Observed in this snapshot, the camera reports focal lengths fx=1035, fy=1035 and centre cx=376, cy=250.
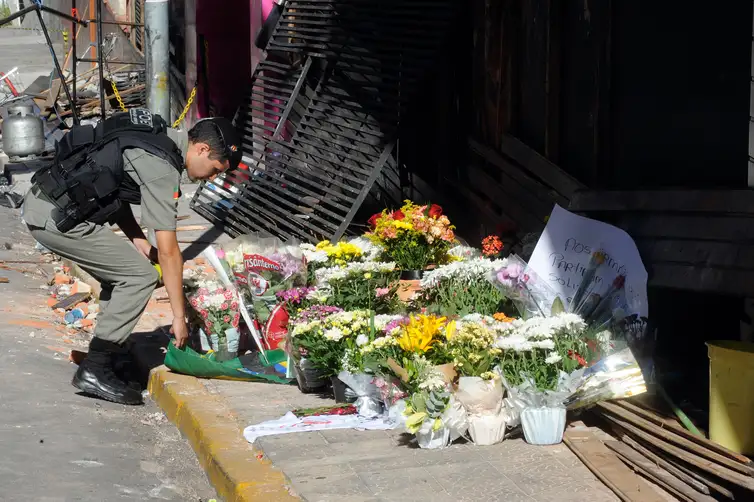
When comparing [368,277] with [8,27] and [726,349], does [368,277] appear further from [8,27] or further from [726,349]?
[8,27]

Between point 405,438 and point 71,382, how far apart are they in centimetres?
248

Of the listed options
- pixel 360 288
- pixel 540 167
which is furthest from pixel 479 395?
pixel 540 167

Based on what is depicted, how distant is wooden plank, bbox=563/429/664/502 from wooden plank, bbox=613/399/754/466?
0.23 m

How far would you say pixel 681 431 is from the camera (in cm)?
458

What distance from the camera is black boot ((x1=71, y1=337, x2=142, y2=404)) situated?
242 inches

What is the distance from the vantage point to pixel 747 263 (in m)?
4.69

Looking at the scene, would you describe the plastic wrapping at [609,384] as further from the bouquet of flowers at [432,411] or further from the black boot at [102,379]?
the black boot at [102,379]

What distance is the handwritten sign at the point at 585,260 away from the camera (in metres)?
5.29

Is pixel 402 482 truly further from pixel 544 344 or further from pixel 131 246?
pixel 131 246

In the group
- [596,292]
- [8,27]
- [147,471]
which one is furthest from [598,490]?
[8,27]

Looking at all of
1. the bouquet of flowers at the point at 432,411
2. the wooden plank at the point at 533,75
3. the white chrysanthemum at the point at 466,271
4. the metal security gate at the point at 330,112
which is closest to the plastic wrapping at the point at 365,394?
the bouquet of flowers at the point at 432,411

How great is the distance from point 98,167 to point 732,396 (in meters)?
3.57

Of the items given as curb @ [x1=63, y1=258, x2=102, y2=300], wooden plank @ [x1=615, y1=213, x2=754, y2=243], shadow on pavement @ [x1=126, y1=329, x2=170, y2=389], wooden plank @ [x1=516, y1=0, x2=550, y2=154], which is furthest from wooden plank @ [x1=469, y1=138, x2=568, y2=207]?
curb @ [x1=63, y1=258, x2=102, y2=300]

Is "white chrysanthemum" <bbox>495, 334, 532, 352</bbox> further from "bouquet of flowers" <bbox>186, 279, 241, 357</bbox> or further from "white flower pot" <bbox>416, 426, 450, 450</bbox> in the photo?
"bouquet of flowers" <bbox>186, 279, 241, 357</bbox>
